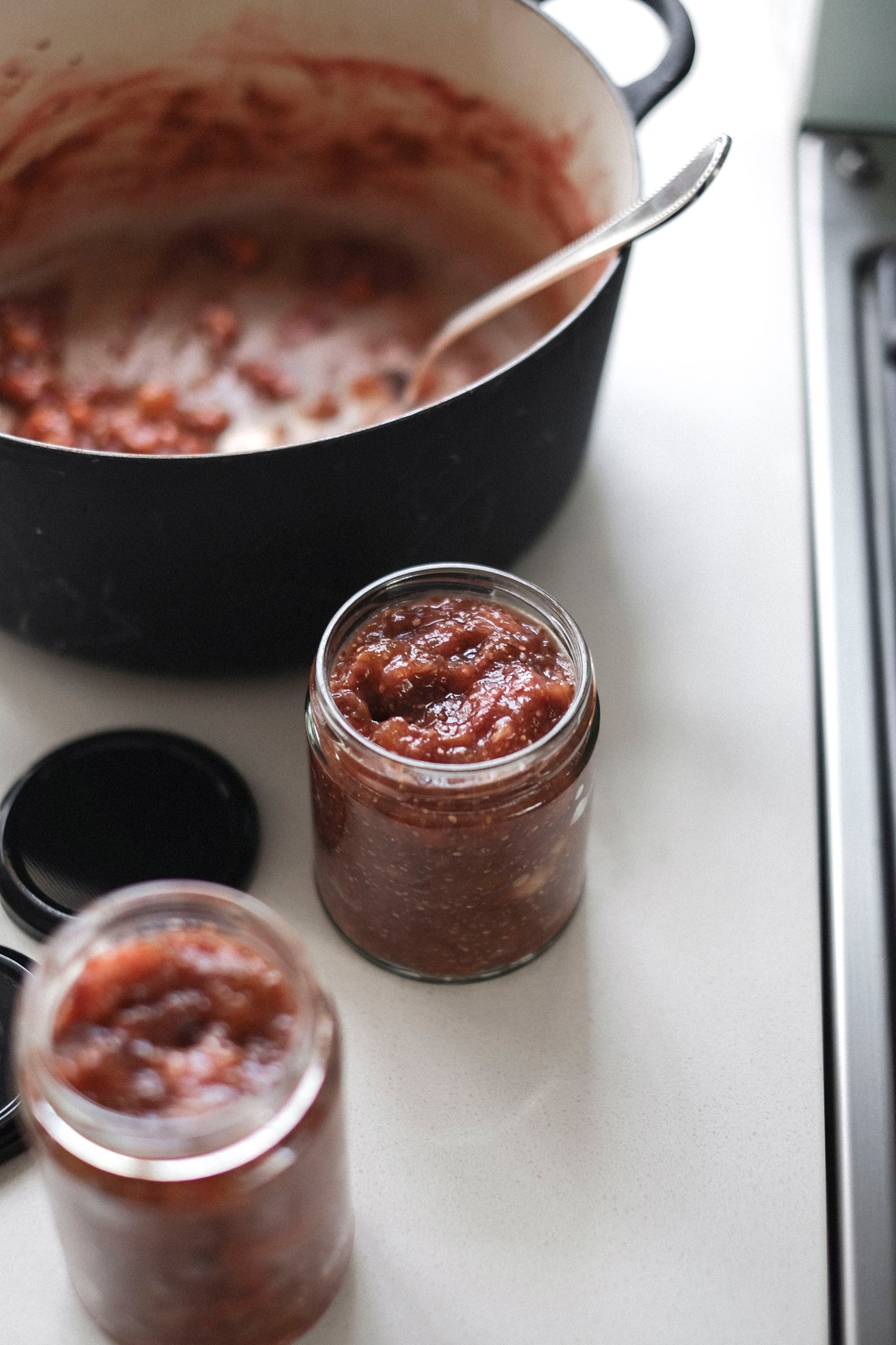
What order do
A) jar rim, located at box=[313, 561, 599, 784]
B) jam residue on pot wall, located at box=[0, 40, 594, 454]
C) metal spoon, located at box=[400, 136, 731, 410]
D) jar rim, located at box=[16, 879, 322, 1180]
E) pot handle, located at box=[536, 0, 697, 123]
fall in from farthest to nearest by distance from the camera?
jam residue on pot wall, located at box=[0, 40, 594, 454] < pot handle, located at box=[536, 0, 697, 123] < metal spoon, located at box=[400, 136, 731, 410] < jar rim, located at box=[313, 561, 599, 784] < jar rim, located at box=[16, 879, 322, 1180]

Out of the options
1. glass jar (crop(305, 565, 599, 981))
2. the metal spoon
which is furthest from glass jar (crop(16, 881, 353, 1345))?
the metal spoon

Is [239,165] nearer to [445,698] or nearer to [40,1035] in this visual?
[445,698]

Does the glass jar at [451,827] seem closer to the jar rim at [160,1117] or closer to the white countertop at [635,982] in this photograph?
the white countertop at [635,982]

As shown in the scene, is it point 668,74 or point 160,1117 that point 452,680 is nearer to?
point 160,1117

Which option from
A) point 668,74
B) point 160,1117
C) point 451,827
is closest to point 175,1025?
point 160,1117

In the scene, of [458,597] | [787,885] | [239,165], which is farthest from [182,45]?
[787,885]

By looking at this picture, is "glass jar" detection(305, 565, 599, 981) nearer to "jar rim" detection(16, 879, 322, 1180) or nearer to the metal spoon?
"jar rim" detection(16, 879, 322, 1180)
